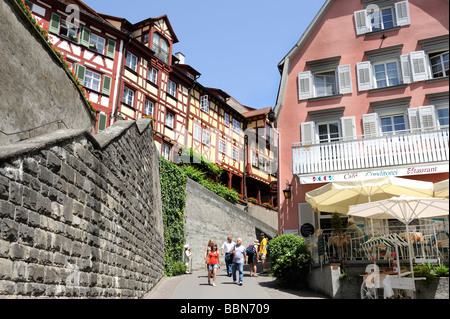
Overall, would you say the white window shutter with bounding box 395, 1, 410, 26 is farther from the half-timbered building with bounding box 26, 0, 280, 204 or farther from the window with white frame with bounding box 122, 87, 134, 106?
the window with white frame with bounding box 122, 87, 134, 106

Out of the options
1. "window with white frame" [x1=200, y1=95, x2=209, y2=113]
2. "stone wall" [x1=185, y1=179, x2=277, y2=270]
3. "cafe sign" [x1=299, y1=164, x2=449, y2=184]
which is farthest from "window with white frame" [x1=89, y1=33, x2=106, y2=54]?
"cafe sign" [x1=299, y1=164, x2=449, y2=184]

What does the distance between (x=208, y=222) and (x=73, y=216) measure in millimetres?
14552

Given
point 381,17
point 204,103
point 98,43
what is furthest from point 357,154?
point 204,103

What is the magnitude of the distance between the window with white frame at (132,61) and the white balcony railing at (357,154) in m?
13.8

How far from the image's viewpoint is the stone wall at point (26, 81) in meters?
7.61

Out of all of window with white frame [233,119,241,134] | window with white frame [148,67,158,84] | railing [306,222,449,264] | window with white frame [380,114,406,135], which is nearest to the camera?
railing [306,222,449,264]

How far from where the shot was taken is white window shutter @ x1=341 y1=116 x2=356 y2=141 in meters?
15.1

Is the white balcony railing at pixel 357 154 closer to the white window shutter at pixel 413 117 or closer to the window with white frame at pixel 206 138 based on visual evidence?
the white window shutter at pixel 413 117

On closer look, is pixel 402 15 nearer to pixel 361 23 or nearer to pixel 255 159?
pixel 361 23

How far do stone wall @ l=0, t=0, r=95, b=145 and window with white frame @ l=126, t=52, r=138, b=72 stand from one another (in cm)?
1518

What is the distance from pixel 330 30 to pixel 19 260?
14.9 meters

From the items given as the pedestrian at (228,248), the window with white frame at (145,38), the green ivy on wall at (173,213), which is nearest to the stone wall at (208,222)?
the green ivy on wall at (173,213)

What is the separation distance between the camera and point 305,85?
1650 cm
